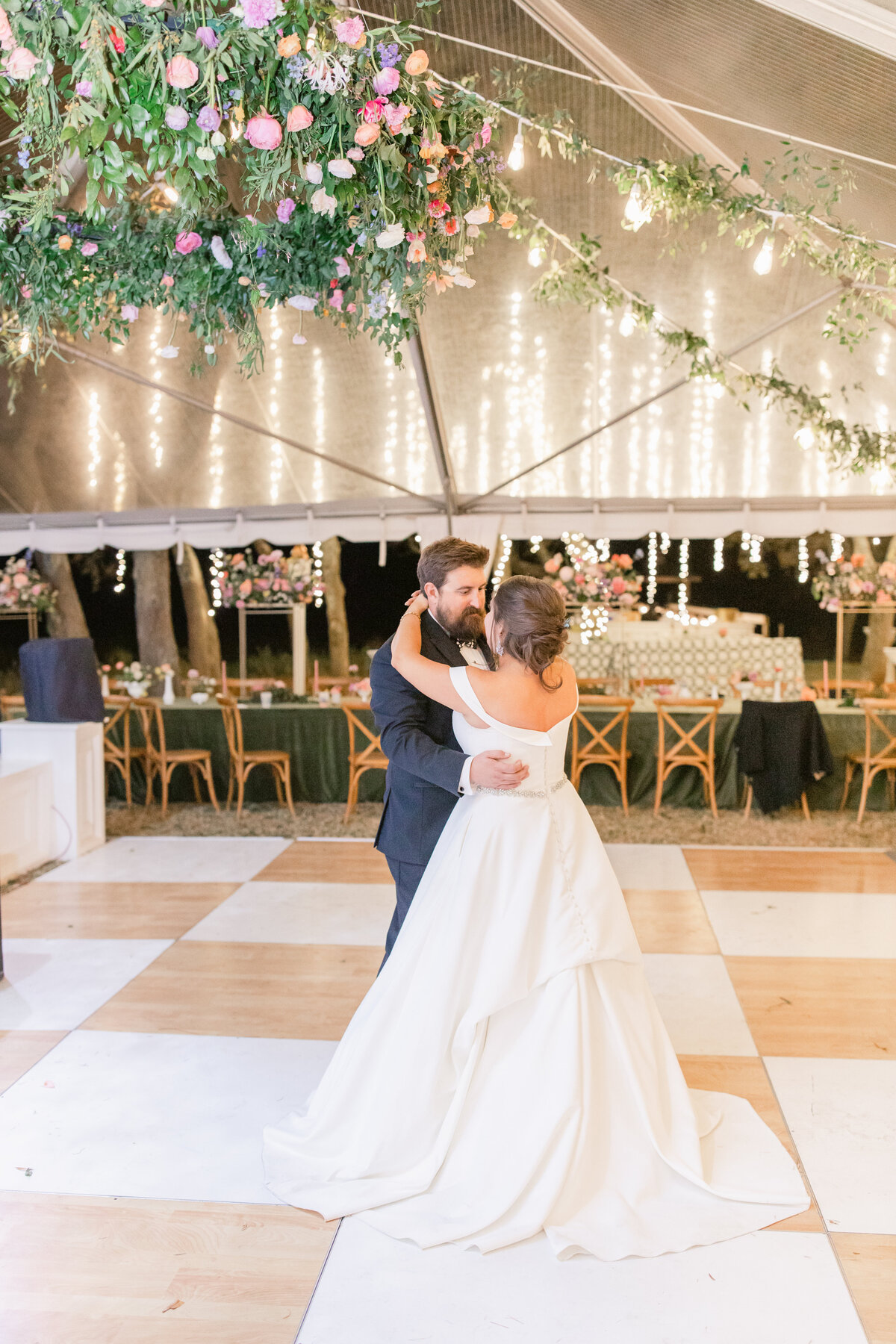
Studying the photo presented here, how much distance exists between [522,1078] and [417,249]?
213 centimetres

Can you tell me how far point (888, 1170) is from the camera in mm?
2457

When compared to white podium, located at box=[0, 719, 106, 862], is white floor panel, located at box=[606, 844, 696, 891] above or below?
below

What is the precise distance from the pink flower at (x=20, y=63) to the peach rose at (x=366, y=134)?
69 centimetres

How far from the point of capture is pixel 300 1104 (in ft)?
9.11

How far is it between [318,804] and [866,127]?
5.51 metres

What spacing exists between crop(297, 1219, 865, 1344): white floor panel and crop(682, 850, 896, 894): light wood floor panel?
3.14 meters

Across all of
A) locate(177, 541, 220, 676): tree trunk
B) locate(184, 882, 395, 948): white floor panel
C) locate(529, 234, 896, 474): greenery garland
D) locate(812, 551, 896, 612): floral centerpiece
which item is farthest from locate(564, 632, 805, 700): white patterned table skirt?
locate(177, 541, 220, 676): tree trunk

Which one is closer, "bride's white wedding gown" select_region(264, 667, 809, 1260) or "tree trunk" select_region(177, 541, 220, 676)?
"bride's white wedding gown" select_region(264, 667, 809, 1260)

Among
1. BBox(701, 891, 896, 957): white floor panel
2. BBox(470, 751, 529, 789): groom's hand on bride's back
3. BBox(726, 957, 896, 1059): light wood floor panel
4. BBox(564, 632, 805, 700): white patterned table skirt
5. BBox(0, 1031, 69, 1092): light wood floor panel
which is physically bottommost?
BBox(701, 891, 896, 957): white floor panel

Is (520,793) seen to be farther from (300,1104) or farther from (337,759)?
(337,759)

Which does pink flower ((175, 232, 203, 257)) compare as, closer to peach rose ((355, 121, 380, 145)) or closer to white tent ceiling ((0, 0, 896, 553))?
peach rose ((355, 121, 380, 145))

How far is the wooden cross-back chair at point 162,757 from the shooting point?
23.1 ft

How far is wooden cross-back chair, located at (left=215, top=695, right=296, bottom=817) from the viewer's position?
7000 millimetres

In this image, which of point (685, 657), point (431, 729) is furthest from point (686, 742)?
point (431, 729)
